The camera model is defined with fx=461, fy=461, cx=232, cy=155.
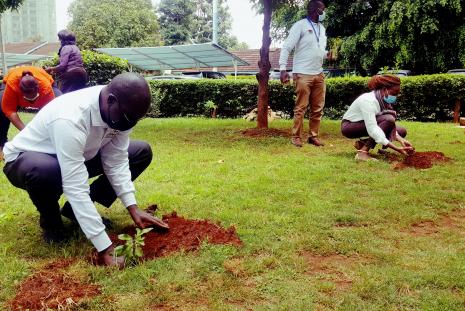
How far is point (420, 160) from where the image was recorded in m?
5.68

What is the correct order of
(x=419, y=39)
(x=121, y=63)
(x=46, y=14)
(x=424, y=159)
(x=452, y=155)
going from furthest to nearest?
1. (x=46, y=14)
2. (x=419, y=39)
3. (x=121, y=63)
4. (x=452, y=155)
5. (x=424, y=159)

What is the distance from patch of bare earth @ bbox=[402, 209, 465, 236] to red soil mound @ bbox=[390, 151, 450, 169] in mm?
1736

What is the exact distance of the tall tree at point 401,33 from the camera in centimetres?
1966

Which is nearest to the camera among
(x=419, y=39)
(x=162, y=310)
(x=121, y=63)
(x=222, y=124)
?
(x=162, y=310)

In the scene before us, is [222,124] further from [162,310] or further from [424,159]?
[162,310]

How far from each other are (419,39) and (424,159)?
55.7 feet

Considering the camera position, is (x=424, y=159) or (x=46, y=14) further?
(x=46, y=14)

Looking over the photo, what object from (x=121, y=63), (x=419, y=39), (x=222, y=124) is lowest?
(x=222, y=124)

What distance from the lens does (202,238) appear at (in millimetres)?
3107

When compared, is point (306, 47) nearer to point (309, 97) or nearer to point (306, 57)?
point (306, 57)

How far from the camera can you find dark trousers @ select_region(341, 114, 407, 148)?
5.92 metres

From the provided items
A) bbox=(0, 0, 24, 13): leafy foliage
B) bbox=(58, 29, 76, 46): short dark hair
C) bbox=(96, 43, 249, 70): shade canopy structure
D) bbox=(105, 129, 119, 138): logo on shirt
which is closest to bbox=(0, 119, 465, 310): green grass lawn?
bbox=(105, 129, 119, 138): logo on shirt

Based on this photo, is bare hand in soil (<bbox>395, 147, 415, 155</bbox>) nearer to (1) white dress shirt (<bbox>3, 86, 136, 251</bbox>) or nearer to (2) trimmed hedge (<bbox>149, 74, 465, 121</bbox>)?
(1) white dress shirt (<bbox>3, 86, 136, 251</bbox>)

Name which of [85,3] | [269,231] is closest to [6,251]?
[269,231]
